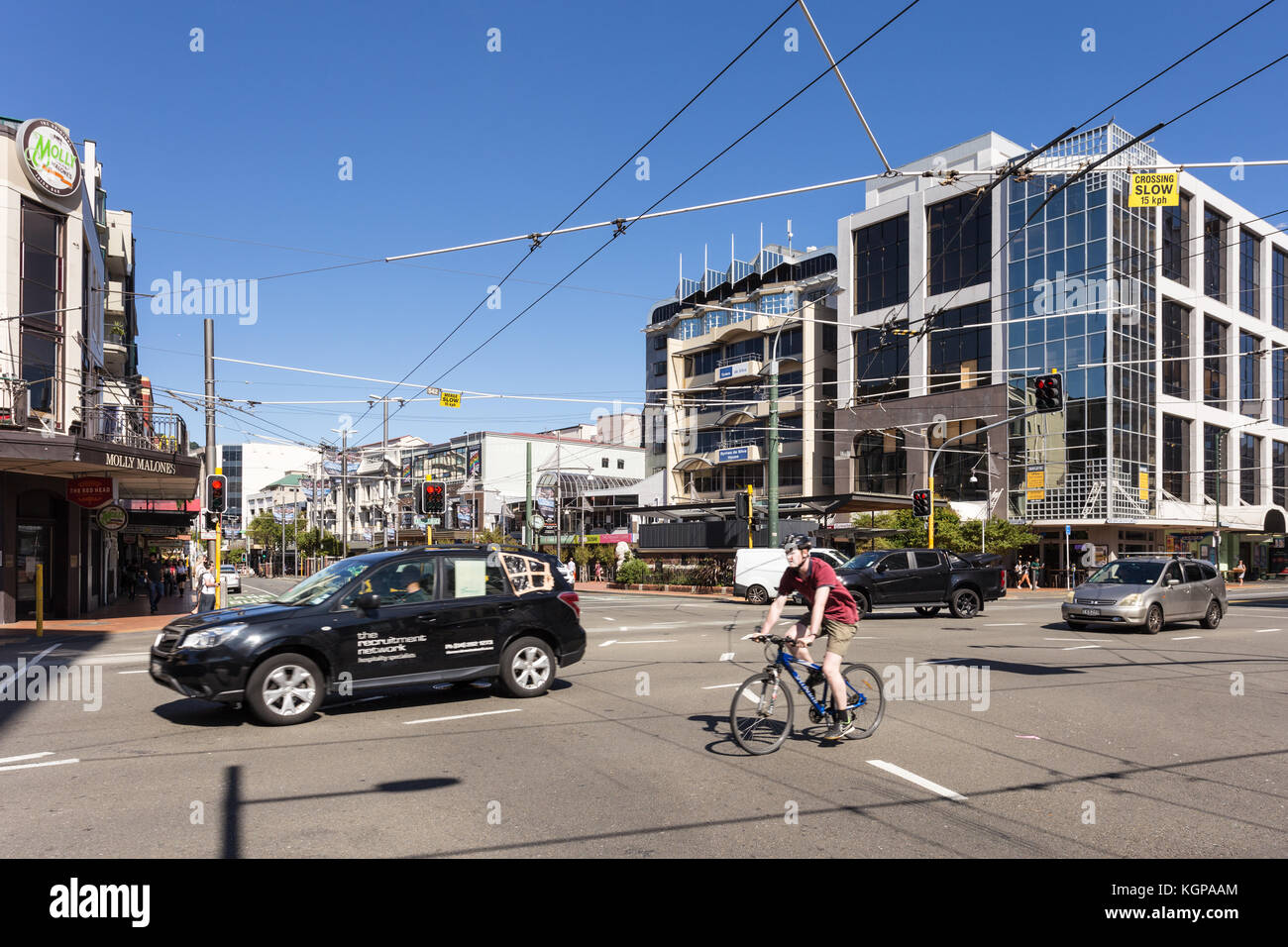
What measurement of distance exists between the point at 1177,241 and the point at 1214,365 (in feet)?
31.8

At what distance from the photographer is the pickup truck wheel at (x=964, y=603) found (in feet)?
78.4

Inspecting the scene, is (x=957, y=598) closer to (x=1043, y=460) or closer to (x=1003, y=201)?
(x=1043, y=460)

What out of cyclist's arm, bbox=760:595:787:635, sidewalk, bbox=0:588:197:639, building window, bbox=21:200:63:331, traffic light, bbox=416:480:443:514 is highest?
building window, bbox=21:200:63:331

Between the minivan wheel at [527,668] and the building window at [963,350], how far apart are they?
43.1m

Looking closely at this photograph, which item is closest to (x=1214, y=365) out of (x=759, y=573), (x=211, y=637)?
(x=759, y=573)

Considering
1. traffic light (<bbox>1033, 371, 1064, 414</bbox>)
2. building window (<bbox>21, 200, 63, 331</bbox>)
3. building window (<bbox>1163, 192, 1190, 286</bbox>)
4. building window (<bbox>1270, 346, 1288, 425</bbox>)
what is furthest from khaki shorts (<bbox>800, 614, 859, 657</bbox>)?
building window (<bbox>1270, 346, 1288, 425</bbox>)

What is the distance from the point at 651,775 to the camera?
23.5ft

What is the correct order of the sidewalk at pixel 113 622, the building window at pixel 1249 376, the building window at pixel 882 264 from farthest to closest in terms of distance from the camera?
the building window at pixel 1249 376, the building window at pixel 882 264, the sidewalk at pixel 113 622

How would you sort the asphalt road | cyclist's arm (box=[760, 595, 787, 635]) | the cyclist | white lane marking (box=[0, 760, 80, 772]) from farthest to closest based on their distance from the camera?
the cyclist
cyclist's arm (box=[760, 595, 787, 635])
white lane marking (box=[0, 760, 80, 772])
the asphalt road

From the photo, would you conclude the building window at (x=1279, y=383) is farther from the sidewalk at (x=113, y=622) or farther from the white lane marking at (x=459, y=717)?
the white lane marking at (x=459, y=717)

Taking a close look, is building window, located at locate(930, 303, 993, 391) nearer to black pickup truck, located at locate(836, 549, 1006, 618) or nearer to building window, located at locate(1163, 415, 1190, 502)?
building window, located at locate(1163, 415, 1190, 502)

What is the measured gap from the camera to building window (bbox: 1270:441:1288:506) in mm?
62125

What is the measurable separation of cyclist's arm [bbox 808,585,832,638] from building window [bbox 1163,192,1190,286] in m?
49.5

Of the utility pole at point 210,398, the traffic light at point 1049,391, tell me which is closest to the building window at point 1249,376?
the traffic light at point 1049,391
